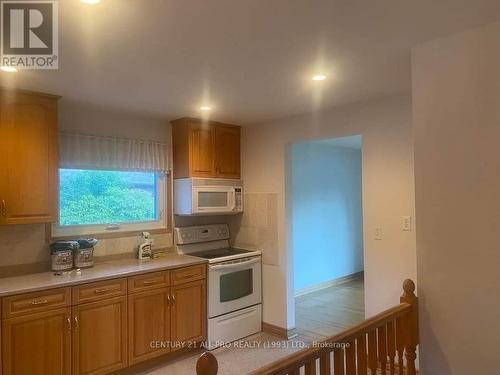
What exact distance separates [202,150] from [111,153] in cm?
94

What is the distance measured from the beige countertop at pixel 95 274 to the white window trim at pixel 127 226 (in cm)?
31

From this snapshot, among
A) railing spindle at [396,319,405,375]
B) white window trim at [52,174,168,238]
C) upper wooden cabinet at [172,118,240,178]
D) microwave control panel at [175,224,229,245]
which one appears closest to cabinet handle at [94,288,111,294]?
white window trim at [52,174,168,238]

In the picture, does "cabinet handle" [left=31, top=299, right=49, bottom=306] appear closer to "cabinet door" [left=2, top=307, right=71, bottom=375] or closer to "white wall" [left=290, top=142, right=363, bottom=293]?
"cabinet door" [left=2, top=307, right=71, bottom=375]

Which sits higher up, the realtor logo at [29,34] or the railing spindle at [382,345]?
the realtor logo at [29,34]

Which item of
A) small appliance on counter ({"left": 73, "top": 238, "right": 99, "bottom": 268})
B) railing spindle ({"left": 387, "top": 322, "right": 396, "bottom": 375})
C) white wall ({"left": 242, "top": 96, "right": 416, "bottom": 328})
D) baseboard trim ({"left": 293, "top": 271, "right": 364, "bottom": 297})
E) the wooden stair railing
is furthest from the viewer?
baseboard trim ({"left": 293, "top": 271, "right": 364, "bottom": 297})

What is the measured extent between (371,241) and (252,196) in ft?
5.09

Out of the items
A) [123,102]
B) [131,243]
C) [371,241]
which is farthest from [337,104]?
[131,243]

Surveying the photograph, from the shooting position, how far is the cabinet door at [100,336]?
2.74m

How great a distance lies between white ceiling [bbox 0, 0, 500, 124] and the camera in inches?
63.9

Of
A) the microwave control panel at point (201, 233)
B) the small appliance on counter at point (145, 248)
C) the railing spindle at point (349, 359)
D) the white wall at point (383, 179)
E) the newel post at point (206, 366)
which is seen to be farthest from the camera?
the microwave control panel at point (201, 233)

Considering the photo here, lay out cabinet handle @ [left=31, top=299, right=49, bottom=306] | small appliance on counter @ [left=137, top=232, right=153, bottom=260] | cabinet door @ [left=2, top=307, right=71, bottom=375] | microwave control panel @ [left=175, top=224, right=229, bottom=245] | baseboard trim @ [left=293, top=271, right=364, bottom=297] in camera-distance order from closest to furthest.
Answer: cabinet door @ [left=2, top=307, right=71, bottom=375] < cabinet handle @ [left=31, top=299, right=49, bottom=306] < small appliance on counter @ [left=137, top=232, right=153, bottom=260] < microwave control panel @ [left=175, top=224, right=229, bottom=245] < baseboard trim @ [left=293, top=271, right=364, bottom=297]

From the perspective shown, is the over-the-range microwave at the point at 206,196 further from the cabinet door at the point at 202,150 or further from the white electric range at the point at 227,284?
the white electric range at the point at 227,284

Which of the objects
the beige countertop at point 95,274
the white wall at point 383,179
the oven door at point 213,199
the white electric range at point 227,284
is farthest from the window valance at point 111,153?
the white wall at point 383,179

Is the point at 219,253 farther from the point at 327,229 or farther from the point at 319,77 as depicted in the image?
the point at 327,229
